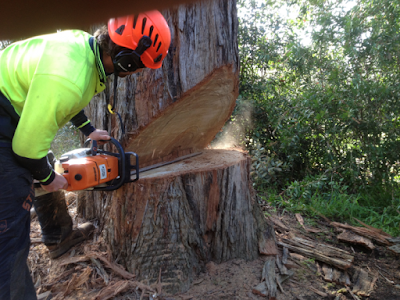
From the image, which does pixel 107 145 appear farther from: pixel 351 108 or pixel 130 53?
pixel 351 108

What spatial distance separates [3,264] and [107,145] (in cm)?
113

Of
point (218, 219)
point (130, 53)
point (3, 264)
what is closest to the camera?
point (3, 264)

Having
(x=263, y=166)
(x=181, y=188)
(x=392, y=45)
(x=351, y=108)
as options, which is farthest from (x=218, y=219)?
(x=392, y=45)

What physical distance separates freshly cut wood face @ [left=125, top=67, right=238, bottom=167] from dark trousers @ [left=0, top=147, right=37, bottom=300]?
868 mm

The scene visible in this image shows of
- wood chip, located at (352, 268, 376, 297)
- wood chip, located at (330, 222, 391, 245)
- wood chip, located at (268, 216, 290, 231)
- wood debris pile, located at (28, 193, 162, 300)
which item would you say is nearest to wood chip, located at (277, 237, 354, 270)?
wood chip, located at (352, 268, 376, 297)

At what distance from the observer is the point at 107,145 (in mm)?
2297

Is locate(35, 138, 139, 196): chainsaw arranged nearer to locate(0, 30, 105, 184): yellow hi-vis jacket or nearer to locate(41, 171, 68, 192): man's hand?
locate(41, 171, 68, 192): man's hand

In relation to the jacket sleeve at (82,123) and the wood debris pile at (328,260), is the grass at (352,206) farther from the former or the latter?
the jacket sleeve at (82,123)

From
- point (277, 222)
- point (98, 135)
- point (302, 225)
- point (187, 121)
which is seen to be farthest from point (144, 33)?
point (302, 225)

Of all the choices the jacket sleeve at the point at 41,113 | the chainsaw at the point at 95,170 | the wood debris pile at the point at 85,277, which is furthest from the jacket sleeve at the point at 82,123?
the wood debris pile at the point at 85,277

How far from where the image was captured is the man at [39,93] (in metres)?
1.28

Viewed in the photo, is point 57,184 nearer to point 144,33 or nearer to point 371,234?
point 144,33

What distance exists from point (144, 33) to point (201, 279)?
6.46 feet

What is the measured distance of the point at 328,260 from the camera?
2.59m
